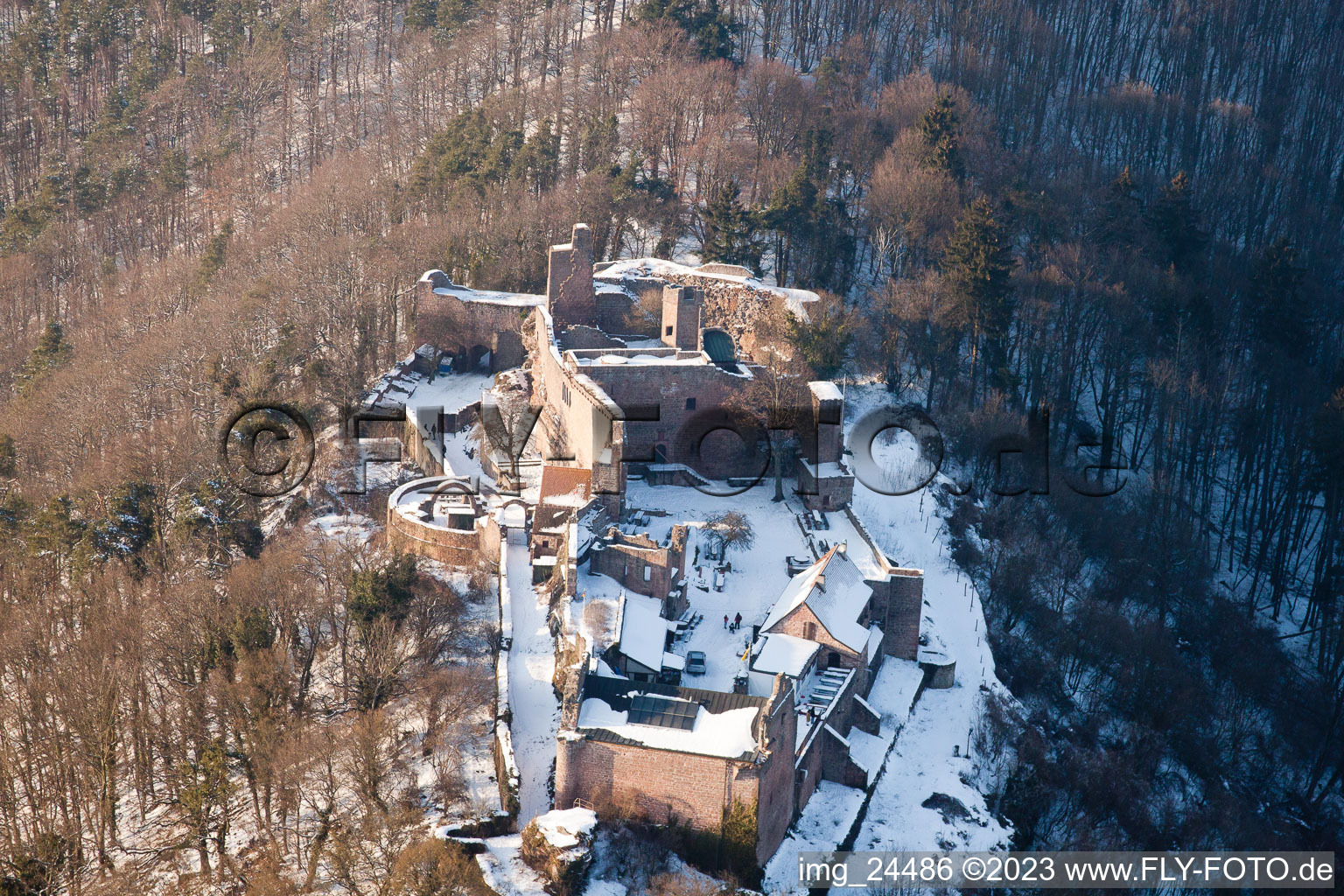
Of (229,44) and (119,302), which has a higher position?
(229,44)

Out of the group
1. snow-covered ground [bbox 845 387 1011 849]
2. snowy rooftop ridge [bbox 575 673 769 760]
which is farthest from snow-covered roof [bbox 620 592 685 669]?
snow-covered ground [bbox 845 387 1011 849]

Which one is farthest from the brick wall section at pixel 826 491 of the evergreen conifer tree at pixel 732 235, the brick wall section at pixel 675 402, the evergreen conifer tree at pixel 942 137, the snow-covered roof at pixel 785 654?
the evergreen conifer tree at pixel 942 137

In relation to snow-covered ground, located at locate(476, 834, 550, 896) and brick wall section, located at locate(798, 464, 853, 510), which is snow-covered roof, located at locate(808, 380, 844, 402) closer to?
brick wall section, located at locate(798, 464, 853, 510)

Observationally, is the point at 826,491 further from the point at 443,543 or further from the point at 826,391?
the point at 443,543

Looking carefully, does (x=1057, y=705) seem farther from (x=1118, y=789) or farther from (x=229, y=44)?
(x=229, y=44)

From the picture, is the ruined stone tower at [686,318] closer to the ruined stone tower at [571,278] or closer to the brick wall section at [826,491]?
the ruined stone tower at [571,278]

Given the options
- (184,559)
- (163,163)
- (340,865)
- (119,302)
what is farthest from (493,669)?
(163,163)

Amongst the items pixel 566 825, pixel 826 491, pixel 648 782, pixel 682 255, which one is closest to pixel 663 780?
pixel 648 782
